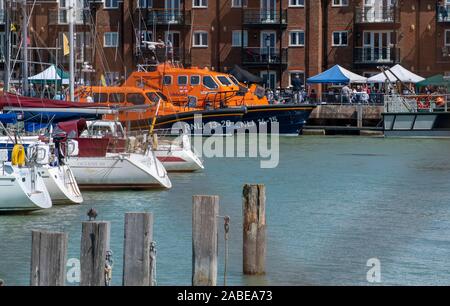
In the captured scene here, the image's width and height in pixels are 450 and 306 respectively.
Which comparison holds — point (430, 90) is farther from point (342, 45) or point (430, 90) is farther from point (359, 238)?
point (359, 238)

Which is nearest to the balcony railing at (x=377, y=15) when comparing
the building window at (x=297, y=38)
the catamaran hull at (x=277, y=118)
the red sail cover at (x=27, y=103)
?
the building window at (x=297, y=38)

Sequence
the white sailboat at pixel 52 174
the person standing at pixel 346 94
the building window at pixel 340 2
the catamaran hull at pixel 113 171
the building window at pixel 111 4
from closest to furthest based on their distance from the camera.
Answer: the white sailboat at pixel 52 174 → the catamaran hull at pixel 113 171 → the person standing at pixel 346 94 → the building window at pixel 340 2 → the building window at pixel 111 4

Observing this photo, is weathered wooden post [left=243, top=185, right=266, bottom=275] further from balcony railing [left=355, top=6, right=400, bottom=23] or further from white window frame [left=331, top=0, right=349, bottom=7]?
white window frame [left=331, top=0, right=349, bottom=7]

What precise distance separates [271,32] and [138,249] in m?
60.5

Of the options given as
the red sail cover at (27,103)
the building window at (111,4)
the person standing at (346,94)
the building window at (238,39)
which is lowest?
the person standing at (346,94)

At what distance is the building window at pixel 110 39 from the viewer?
251 ft

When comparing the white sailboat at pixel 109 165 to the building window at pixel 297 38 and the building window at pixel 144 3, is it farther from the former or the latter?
the building window at pixel 144 3

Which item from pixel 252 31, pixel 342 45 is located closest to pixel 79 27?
pixel 252 31

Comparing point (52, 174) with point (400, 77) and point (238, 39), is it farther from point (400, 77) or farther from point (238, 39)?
point (238, 39)

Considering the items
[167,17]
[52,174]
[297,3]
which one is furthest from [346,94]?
[52,174]

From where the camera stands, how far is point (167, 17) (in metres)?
75.8

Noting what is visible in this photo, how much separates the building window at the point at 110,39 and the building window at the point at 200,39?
15.4 ft

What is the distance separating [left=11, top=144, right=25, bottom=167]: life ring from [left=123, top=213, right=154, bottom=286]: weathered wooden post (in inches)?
436
